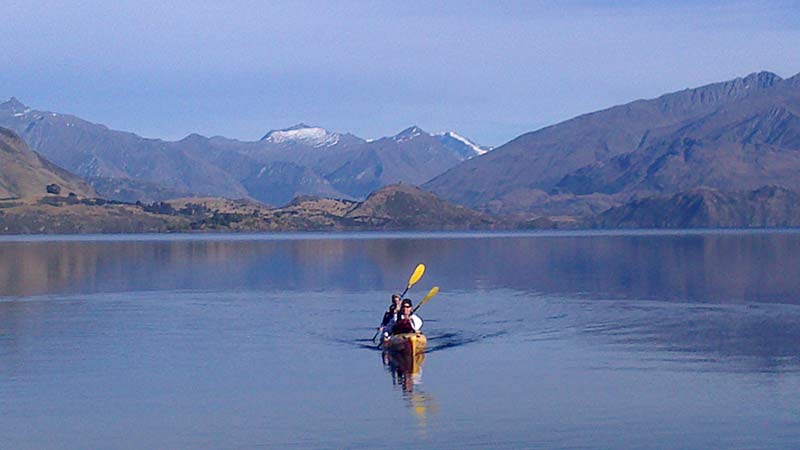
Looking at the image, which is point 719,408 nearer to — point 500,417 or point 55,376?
point 500,417

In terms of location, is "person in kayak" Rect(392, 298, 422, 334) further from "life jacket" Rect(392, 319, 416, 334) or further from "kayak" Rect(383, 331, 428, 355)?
"kayak" Rect(383, 331, 428, 355)

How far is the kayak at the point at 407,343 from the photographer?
165 feet

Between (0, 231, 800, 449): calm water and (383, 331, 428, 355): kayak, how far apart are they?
86 cm

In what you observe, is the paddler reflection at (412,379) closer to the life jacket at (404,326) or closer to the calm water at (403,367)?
the calm water at (403,367)

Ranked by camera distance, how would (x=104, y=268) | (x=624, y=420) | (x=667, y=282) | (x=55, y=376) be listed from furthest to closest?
1. (x=104, y=268)
2. (x=667, y=282)
3. (x=55, y=376)
4. (x=624, y=420)

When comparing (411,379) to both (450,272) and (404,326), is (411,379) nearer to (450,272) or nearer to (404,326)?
(404,326)

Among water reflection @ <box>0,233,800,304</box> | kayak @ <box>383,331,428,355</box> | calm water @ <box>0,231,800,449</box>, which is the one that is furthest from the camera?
water reflection @ <box>0,233,800,304</box>

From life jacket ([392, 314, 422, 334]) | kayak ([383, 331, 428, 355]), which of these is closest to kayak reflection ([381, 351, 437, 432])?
kayak ([383, 331, 428, 355])

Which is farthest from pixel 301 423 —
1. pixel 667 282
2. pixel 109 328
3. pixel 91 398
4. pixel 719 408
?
pixel 667 282

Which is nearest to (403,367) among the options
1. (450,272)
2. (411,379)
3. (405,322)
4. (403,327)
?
(411,379)

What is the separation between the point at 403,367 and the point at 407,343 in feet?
9.64

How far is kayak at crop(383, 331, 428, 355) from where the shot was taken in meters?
50.2

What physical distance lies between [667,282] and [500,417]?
65.9 m

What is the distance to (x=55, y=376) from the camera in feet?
145
